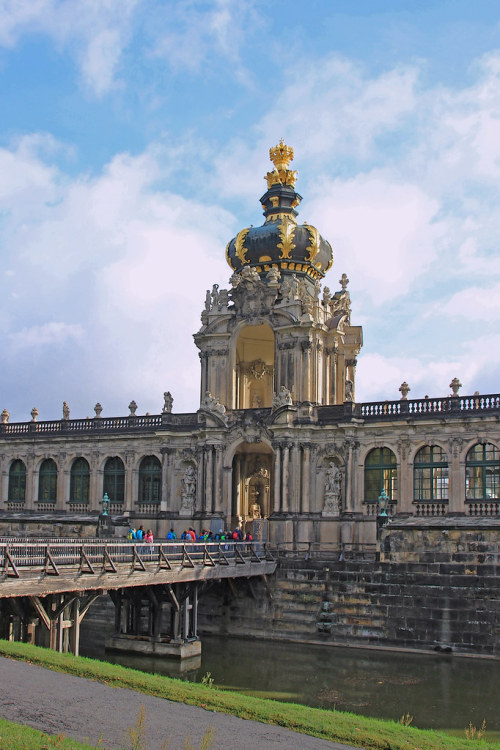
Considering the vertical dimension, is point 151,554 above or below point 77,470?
below

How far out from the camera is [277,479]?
4466 centimetres

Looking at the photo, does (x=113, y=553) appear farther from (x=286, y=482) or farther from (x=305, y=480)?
(x=305, y=480)

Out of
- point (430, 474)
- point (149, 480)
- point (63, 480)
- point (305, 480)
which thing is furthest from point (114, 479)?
point (430, 474)

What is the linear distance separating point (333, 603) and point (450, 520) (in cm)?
768

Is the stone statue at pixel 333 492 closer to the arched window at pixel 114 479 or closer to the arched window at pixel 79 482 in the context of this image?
the arched window at pixel 114 479

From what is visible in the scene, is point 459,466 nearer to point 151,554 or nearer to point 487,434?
point 487,434

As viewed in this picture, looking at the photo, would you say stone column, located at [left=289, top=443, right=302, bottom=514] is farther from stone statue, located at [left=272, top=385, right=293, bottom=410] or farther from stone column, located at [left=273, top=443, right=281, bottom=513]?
stone statue, located at [left=272, top=385, right=293, bottom=410]

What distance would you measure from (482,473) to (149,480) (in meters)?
19.2

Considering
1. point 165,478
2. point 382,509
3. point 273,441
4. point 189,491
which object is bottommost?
point 382,509

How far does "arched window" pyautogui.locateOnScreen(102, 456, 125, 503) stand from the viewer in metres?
51.2

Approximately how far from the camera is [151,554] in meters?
30.5

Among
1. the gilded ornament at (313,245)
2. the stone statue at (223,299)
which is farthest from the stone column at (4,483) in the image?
the gilded ornament at (313,245)

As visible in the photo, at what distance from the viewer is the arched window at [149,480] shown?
5000 centimetres

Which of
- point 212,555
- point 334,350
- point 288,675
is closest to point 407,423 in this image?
point 334,350
